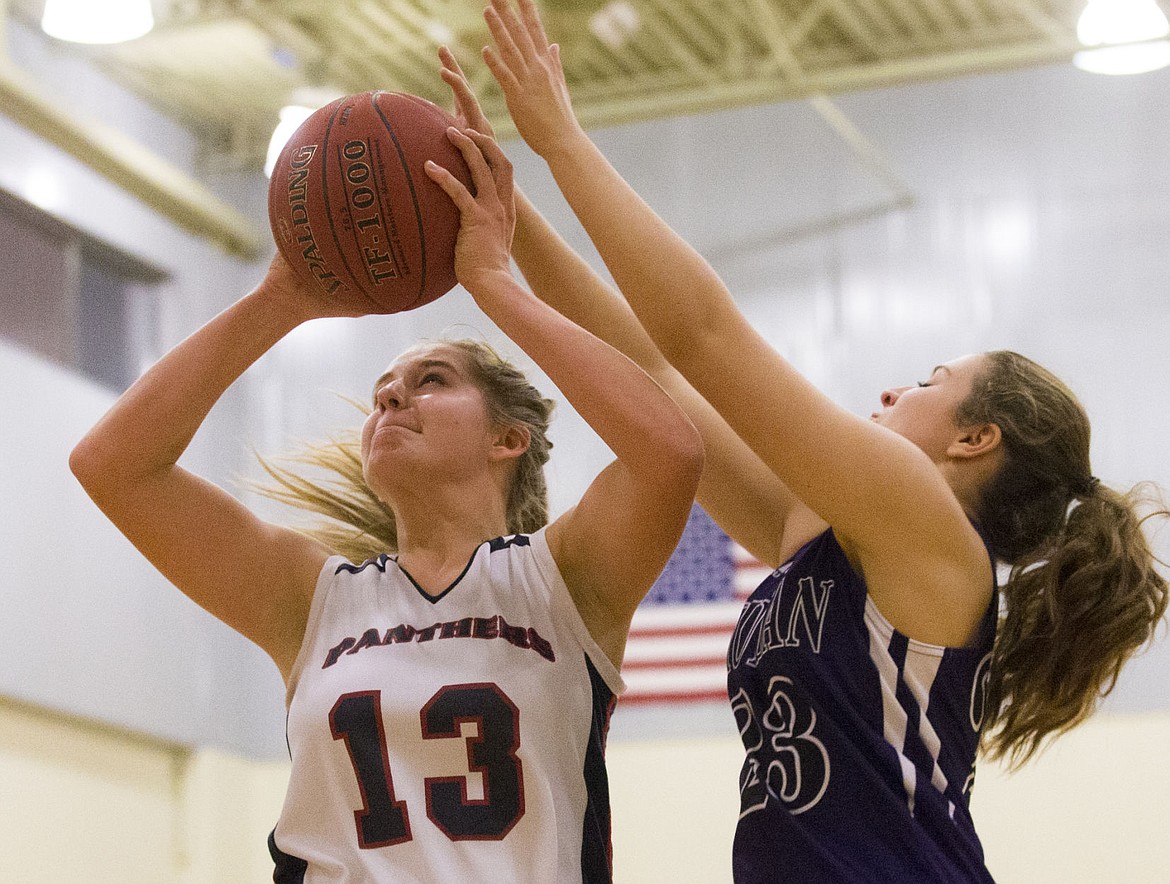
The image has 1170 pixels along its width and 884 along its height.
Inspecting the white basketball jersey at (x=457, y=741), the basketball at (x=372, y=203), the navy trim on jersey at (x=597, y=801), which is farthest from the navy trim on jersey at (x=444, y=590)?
the basketball at (x=372, y=203)

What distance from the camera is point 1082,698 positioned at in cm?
235

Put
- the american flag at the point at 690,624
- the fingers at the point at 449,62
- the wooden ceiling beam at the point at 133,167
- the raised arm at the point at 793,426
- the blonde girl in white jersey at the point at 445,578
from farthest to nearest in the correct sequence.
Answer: the american flag at the point at 690,624
the wooden ceiling beam at the point at 133,167
the fingers at the point at 449,62
the blonde girl in white jersey at the point at 445,578
the raised arm at the point at 793,426

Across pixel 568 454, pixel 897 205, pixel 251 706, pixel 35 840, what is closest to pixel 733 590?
pixel 568 454

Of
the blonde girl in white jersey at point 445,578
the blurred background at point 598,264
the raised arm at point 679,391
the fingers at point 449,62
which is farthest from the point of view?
the blurred background at point 598,264

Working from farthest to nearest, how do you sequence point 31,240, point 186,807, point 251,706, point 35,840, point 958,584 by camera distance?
1. point 251,706
2. point 186,807
3. point 31,240
4. point 35,840
5. point 958,584

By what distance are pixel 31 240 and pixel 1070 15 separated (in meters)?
6.10

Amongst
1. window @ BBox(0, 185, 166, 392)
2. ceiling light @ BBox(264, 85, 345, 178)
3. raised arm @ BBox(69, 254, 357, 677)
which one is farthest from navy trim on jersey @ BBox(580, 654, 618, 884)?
window @ BBox(0, 185, 166, 392)

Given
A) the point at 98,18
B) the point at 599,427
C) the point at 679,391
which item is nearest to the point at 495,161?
the point at 599,427

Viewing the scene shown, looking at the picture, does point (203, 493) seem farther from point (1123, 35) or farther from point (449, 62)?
point (1123, 35)

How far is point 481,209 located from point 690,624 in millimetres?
6281

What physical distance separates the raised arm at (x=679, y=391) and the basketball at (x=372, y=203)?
0.27 meters

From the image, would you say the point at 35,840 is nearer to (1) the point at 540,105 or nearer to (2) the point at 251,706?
(2) the point at 251,706

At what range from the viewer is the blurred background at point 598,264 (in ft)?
26.1

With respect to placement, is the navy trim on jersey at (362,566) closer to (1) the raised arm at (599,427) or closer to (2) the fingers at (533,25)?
(1) the raised arm at (599,427)
